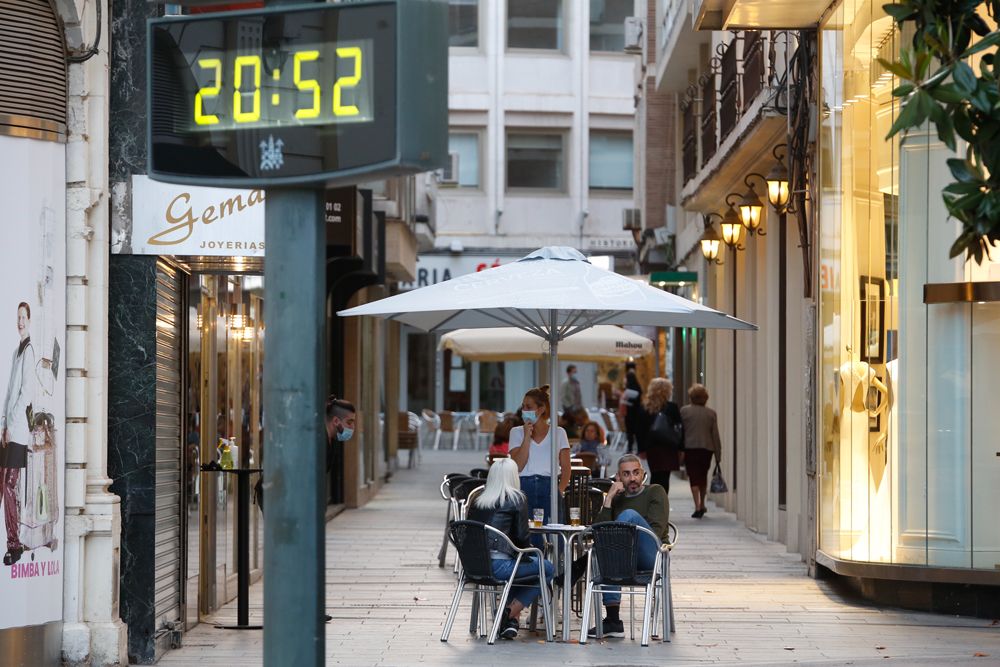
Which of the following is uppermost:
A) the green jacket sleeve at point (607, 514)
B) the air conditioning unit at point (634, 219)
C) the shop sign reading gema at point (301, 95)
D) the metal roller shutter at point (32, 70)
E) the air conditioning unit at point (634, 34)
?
the air conditioning unit at point (634, 34)

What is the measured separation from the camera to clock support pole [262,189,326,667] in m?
4.92

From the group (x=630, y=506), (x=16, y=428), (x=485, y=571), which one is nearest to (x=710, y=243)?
(x=630, y=506)

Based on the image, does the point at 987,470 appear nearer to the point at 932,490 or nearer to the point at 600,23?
the point at 932,490

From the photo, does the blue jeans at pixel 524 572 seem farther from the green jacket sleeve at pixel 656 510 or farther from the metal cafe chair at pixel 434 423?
the metal cafe chair at pixel 434 423

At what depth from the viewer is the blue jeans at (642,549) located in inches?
445

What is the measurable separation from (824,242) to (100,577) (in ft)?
25.3

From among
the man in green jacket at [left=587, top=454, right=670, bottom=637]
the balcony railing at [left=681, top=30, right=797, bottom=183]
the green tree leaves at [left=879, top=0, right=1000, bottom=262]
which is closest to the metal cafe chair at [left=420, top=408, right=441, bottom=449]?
the balcony railing at [left=681, top=30, right=797, bottom=183]

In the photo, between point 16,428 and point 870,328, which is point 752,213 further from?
point 16,428

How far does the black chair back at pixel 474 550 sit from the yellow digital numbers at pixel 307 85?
6.38 m

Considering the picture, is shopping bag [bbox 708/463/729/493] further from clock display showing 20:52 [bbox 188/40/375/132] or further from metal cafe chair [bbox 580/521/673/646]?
clock display showing 20:52 [bbox 188/40/375/132]

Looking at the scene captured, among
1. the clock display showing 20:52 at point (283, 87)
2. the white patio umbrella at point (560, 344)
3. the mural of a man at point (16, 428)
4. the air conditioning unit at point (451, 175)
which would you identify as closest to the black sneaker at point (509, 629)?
the mural of a man at point (16, 428)

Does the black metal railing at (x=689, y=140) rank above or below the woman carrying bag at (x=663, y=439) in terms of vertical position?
above

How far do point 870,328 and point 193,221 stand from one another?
592 cm

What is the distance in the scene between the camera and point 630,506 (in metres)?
11.8
